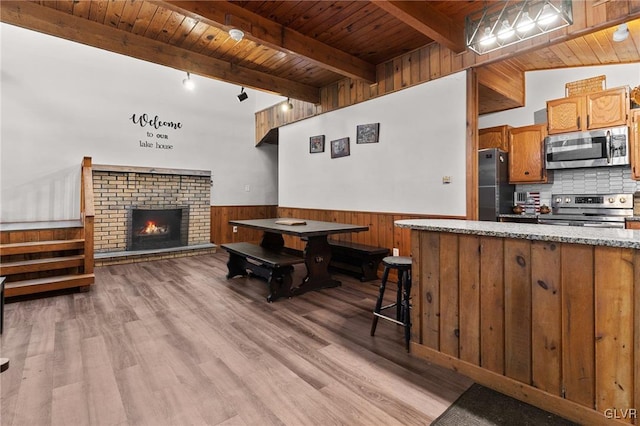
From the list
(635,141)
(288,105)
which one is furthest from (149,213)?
(635,141)

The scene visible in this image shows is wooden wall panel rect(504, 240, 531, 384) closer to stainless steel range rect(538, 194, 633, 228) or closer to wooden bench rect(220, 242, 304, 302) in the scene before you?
wooden bench rect(220, 242, 304, 302)

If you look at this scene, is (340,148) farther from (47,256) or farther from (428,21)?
(47,256)

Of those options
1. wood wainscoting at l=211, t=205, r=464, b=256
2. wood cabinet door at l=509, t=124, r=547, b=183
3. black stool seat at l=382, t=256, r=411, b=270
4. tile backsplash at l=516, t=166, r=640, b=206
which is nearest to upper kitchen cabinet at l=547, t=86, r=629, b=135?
wood cabinet door at l=509, t=124, r=547, b=183

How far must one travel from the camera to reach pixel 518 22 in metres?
2.48

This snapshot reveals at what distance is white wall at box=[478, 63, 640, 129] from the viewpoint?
409 centimetres

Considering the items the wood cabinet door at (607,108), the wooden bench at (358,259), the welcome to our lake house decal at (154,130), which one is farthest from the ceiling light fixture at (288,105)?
the wood cabinet door at (607,108)

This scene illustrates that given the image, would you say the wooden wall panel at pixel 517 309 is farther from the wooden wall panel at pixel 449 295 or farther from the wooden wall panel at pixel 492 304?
the wooden wall panel at pixel 449 295

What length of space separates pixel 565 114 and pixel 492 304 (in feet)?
13.0

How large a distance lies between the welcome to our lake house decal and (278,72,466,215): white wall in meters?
2.64

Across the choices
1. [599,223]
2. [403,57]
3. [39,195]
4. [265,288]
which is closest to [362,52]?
[403,57]

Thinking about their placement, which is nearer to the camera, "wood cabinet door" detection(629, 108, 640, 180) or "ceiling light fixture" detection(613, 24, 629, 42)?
"ceiling light fixture" detection(613, 24, 629, 42)

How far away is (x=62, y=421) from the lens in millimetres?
1538

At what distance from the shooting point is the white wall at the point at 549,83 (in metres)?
4.09

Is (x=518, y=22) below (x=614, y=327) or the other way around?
the other way around
